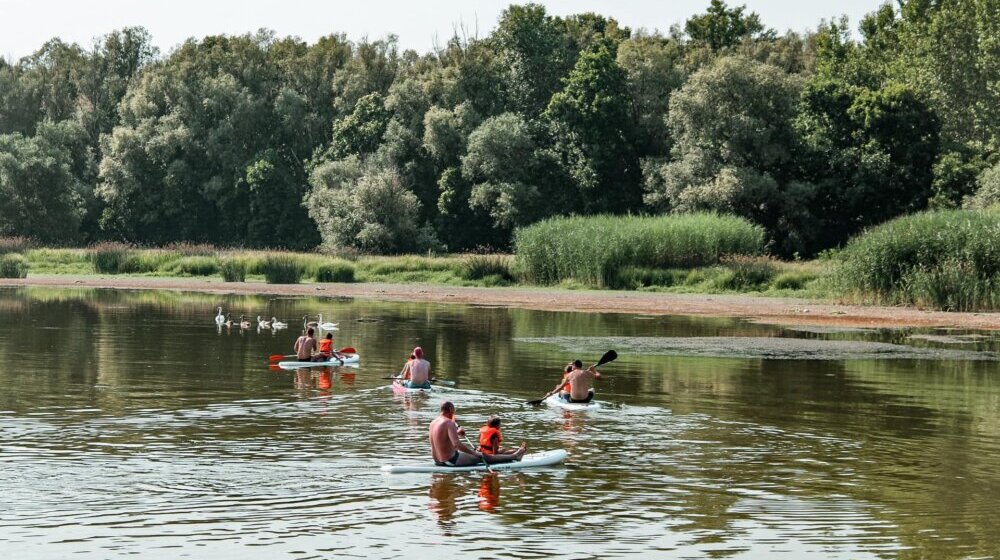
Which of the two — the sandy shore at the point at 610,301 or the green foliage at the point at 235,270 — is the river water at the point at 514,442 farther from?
the green foliage at the point at 235,270

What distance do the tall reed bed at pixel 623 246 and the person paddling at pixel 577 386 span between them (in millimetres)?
42771

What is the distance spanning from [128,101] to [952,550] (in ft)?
418

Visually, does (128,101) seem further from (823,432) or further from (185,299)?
(823,432)

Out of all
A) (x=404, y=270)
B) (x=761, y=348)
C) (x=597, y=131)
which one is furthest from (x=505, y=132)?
(x=761, y=348)

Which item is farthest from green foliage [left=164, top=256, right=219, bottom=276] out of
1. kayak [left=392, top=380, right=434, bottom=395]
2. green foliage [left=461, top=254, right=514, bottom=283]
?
kayak [left=392, top=380, right=434, bottom=395]

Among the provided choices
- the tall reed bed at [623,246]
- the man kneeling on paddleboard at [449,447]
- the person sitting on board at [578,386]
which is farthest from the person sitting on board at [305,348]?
the tall reed bed at [623,246]

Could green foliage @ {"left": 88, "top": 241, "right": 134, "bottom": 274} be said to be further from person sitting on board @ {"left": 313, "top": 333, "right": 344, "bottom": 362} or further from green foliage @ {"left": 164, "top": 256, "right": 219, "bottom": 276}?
person sitting on board @ {"left": 313, "top": 333, "right": 344, "bottom": 362}

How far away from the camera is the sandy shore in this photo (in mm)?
54969

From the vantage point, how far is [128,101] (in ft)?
446

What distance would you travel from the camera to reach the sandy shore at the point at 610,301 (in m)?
55.0

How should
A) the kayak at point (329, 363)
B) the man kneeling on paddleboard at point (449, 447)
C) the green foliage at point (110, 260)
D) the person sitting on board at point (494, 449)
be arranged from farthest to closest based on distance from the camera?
the green foliage at point (110, 260)
the kayak at point (329, 363)
the person sitting on board at point (494, 449)
the man kneeling on paddleboard at point (449, 447)

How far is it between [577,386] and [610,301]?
36.0m

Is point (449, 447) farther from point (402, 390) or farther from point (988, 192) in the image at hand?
point (988, 192)

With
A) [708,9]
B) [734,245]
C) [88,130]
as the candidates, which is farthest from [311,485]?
[88,130]
